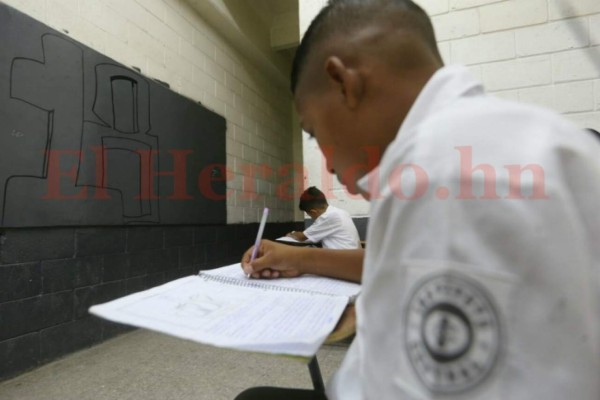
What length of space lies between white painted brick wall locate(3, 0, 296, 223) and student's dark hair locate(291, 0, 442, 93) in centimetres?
192

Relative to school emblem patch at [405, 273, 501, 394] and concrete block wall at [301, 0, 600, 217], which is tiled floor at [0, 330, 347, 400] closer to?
school emblem patch at [405, 273, 501, 394]

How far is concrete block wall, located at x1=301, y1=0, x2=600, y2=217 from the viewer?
208 centimetres

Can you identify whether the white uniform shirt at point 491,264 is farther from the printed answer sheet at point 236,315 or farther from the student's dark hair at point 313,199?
the student's dark hair at point 313,199

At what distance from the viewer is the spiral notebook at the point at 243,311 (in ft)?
1.35

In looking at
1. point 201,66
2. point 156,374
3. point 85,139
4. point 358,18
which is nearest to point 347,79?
point 358,18

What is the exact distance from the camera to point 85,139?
2.08m

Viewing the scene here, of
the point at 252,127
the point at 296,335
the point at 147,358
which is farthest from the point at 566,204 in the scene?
the point at 252,127

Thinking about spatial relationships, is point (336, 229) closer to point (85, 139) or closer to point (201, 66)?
point (85, 139)

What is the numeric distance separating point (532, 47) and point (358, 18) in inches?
87.9

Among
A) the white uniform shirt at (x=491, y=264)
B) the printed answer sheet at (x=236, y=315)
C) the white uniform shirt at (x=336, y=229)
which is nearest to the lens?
the white uniform shirt at (x=491, y=264)

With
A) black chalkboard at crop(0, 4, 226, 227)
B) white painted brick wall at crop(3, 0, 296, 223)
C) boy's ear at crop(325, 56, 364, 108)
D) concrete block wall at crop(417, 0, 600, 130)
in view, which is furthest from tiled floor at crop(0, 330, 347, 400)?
concrete block wall at crop(417, 0, 600, 130)

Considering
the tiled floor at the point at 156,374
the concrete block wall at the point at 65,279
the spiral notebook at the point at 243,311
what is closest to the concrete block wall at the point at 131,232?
the concrete block wall at the point at 65,279

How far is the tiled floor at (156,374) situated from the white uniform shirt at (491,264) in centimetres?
145

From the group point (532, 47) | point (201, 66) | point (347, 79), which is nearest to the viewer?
point (347, 79)
